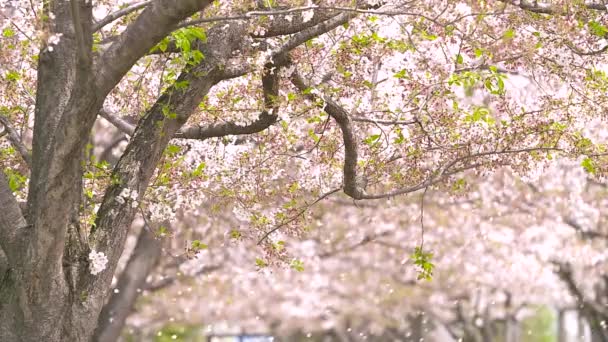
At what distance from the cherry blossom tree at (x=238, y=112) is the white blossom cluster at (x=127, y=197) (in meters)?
0.01

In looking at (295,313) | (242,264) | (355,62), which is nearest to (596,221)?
(242,264)

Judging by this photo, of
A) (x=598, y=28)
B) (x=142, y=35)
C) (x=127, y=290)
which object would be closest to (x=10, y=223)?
(x=142, y=35)

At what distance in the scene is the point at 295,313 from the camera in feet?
87.6

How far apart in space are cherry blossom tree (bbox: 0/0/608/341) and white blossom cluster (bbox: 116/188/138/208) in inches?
0.5

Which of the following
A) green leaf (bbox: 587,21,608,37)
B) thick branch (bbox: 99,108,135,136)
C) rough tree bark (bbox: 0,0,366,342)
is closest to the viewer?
rough tree bark (bbox: 0,0,366,342)

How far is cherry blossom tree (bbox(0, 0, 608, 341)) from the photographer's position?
607cm

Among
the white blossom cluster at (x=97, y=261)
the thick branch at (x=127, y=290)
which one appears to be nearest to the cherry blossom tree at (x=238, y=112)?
the white blossom cluster at (x=97, y=261)

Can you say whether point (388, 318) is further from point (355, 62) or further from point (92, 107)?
point (92, 107)

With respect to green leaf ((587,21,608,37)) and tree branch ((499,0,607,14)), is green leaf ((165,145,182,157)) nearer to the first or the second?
tree branch ((499,0,607,14))

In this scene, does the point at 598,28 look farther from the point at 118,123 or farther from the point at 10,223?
the point at 10,223

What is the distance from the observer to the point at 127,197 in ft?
22.0

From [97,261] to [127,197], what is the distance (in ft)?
1.78

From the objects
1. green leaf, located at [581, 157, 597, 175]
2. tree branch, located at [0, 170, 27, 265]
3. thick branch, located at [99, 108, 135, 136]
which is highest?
thick branch, located at [99, 108, 135, 136]

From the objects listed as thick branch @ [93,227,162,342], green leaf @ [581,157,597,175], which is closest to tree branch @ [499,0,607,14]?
green leaf @ [581,157,597,175]
